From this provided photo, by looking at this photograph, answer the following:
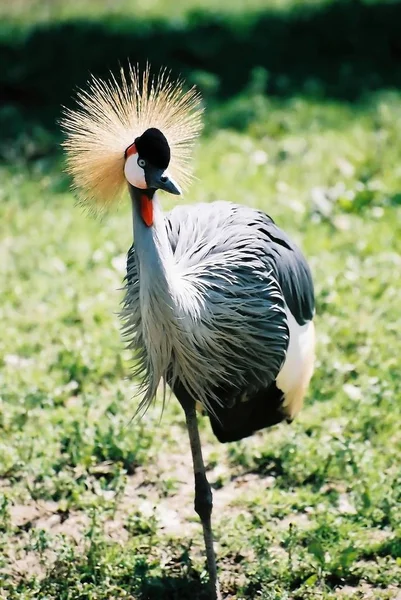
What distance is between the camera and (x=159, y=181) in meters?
2.41

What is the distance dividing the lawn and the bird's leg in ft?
0.33

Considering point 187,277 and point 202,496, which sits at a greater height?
point 187,277

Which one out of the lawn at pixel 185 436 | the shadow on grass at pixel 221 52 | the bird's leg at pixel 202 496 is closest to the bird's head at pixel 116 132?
the lawn at pixel 185 436

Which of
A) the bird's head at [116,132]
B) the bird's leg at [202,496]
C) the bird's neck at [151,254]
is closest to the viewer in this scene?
the bird's neck at [151,254]

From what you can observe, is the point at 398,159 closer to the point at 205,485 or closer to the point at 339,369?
the point at 339,369

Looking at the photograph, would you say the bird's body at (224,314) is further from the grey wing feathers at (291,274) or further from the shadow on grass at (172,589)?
the shadow on grass at (172,589)

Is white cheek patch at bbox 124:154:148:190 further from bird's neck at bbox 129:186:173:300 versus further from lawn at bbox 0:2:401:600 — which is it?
lawn at bbox 0:2:401:600

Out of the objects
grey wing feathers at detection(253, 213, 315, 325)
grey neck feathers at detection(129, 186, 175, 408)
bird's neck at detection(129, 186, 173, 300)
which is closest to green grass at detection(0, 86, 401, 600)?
grey wing feathers at detection(253, 213, 315, 325)

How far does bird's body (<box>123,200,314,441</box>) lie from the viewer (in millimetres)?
2475

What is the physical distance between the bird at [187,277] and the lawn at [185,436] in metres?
0.28

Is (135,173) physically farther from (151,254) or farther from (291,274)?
(291,274)

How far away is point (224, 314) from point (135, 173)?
458 millimetres

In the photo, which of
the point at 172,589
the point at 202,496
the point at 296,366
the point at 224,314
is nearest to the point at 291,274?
the point at 296,366

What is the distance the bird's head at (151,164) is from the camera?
2.40 metres
